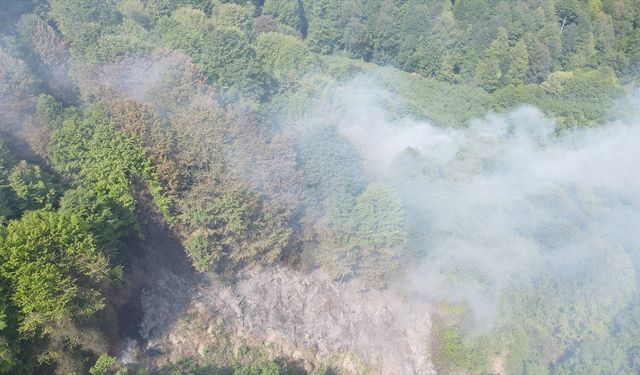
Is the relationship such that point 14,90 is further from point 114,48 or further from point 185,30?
point 185,30

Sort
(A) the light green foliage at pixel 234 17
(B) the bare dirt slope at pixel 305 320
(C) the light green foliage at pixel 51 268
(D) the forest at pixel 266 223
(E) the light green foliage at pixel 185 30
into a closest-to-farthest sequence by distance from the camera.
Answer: (C) the light green foliage at pixel 51 268 → (D) the forest at pixel 266 223 → (B) the bare dirt slope at pixel 305 320 → (E) the light green foliage at pixel 185 30 → (A) the light green foliage at pixel 234 17

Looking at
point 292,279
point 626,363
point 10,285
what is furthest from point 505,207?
point 10,285

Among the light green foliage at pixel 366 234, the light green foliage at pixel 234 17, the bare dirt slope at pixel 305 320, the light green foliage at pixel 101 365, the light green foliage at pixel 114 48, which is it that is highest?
the light green foliage at pixel 114 48

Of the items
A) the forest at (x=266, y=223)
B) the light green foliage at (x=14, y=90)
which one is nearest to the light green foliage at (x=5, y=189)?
the forest at (x=266, y=223)

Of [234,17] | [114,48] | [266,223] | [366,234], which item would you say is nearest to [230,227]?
[266,223]

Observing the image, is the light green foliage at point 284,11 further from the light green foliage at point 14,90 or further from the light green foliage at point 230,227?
the light green foliage at point 230,227

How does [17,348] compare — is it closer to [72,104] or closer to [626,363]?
[72,104]
